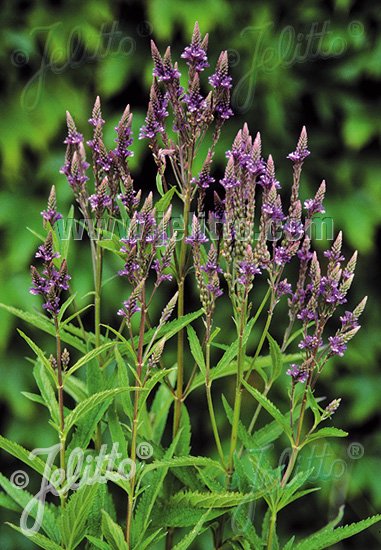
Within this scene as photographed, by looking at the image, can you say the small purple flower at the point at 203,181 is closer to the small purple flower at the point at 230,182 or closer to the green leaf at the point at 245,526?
the small purple flower at the point at 230,182

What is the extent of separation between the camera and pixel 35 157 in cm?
257

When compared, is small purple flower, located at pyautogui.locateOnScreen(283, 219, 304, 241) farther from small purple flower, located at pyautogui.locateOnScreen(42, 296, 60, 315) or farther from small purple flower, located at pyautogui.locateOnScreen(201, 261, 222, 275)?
small purple flower, located at pyautogui.locateOnScreen(42, 296, 60, 315)

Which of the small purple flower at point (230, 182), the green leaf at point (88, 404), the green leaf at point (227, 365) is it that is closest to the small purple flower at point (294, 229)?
the small purple flower at point (230, 182)

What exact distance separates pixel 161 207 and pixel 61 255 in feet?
0.59

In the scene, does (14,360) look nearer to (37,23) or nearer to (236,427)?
(37,23)

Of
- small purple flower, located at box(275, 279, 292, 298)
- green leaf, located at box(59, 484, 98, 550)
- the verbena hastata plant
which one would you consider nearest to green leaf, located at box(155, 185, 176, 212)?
the verbena hastata plant

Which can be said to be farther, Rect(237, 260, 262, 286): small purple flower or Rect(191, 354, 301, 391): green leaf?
Rect(191, 354, 301, 391): green leaf

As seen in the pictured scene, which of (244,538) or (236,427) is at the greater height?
(236,427)

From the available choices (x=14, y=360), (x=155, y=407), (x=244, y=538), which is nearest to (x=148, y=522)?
(x=244, y=538)

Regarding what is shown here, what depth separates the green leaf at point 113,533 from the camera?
3.85 ft

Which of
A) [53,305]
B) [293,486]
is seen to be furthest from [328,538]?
[53,305]

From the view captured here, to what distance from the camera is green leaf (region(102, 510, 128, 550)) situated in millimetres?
1175

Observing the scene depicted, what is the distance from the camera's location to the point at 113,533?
1183 mm

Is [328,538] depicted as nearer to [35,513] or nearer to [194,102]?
[35,513]
